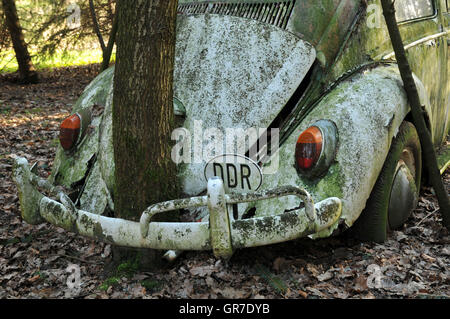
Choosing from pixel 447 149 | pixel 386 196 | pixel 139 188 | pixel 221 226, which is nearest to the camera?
pixel 221 226

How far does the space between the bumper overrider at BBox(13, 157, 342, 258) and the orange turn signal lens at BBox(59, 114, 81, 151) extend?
3.38 ft

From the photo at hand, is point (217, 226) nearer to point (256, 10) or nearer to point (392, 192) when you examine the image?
point (392, 192)

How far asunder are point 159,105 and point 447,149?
3431 mm

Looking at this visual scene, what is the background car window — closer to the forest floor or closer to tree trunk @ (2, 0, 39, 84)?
the forest floor

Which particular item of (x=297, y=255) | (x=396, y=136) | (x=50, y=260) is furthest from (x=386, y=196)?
(x=50, y=260)

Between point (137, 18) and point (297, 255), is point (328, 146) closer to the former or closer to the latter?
point (297, 255)

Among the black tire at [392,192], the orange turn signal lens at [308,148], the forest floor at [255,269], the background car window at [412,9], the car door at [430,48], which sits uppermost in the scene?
the background car window at [412,9]

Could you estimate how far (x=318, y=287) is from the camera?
3.09 metres

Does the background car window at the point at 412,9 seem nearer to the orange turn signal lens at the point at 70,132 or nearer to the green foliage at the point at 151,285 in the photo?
the orange turn signal lens at the point at 70,132

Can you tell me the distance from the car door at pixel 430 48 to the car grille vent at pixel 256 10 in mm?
1199

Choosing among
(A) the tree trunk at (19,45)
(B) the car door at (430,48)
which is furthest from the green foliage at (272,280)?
(A) the tree trunk at (19,45)

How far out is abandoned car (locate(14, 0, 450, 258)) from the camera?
284cm

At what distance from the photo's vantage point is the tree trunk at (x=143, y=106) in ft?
9.82

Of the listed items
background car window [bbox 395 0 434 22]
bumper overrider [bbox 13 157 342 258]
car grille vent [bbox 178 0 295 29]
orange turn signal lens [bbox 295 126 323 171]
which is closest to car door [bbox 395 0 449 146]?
background car window [bbox 395 0 434 22]
